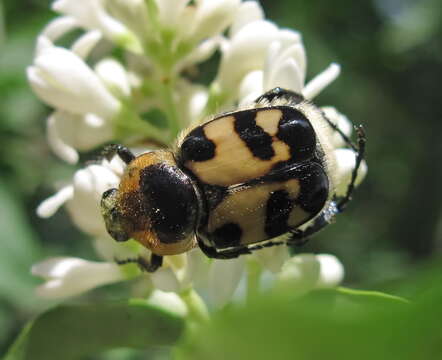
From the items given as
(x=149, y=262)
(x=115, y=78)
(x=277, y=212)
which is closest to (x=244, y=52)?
(x=115, y=78)

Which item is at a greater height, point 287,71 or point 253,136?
point 287,71

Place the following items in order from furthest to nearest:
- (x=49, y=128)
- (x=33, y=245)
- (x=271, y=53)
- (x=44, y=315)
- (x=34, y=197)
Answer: (x=34, y=197) < (x=33, y=245) < (x=49, y=128) < (x=271, y=53) < (x=44, y=315)

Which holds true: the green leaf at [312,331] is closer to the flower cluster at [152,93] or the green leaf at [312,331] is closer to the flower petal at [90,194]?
the flower cluster at [152,93]

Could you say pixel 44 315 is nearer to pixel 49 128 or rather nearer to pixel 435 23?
pixel 49 128

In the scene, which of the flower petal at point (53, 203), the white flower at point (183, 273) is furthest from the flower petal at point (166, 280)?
the flower petal at point (53, 203)

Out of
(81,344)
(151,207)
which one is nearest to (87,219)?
(151,207)

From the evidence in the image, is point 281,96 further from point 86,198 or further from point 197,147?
point 86,198

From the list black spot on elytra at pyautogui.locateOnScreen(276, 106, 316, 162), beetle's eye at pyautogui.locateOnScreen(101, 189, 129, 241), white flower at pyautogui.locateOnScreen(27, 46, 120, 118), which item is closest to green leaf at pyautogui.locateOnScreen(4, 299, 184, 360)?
beetle's eye at pyautogui.locateOnScreen(101, 189, 129, 241)
